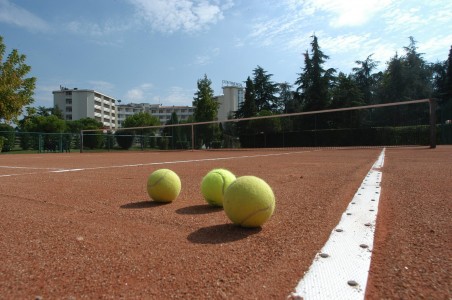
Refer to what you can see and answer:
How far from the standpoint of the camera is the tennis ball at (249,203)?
8.47 ft

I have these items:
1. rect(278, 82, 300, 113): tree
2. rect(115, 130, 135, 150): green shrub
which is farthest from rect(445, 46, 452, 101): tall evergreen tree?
rect(115, 130, 135, 150): green shrub

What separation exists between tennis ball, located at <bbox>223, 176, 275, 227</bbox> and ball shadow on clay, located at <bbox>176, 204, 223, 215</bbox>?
0.75 m

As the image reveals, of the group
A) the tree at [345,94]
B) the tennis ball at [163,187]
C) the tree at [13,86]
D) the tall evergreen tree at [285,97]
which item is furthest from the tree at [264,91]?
the tennis ball at [163,187]

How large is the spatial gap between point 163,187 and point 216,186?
0.65m

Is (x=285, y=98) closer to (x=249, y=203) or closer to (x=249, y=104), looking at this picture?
(x=249, y=104)

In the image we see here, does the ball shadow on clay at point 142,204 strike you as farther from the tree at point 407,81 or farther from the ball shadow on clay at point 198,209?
the tree at point 407,81

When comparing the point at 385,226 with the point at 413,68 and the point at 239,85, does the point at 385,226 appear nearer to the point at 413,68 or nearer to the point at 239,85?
the point at 413,68

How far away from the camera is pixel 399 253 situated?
2.04 m

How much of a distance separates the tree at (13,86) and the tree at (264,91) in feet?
151

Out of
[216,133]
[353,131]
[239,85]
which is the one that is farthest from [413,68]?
[239,85]

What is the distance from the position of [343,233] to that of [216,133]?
35424 mm

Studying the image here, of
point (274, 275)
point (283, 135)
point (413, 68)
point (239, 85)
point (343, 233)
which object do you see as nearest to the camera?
point (274, 275)

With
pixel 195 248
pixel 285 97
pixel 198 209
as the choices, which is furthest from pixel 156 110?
pixel 195 248

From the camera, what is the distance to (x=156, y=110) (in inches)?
5595
